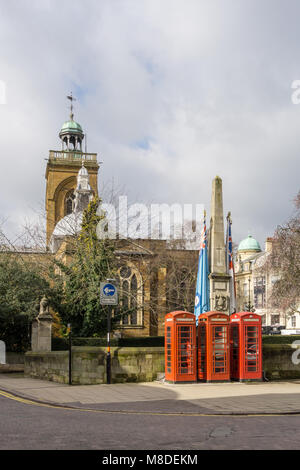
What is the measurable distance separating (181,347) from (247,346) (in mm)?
1983

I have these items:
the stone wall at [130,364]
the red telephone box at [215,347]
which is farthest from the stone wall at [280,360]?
the red telephone box at [215,347]

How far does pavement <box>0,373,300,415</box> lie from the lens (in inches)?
417

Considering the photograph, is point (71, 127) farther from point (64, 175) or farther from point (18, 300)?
point (18, 300)

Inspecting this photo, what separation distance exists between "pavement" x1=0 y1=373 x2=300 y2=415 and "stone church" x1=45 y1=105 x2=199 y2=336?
12.9m

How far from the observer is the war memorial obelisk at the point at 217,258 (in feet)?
55.4

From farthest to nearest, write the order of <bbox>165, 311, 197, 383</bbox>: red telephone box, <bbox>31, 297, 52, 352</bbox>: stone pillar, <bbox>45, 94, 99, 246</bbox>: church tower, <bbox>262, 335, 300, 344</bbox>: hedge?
<bbox>45, 94, 99, 246</bbox>: church tower < <bbox>262, 335, 300, 344</bbox>: hedge < <bbox>31, 297, 52, 352</bbox>: stone pillar < <bbox>165, 311, 197, 383</bbox>: red telephone box

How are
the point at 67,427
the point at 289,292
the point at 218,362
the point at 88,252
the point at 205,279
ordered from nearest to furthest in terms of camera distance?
1. the point at 67,427
2. the point at 218,362
3. the point at 205,279
4. the point at 88,252
5. the point at 289,292

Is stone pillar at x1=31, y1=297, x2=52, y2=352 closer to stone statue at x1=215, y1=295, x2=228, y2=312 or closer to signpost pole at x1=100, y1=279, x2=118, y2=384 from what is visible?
signpost pole at x1=100, y1=279, x2=118, y2=384

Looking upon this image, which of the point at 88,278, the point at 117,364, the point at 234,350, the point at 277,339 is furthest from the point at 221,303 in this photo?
the point at 277,339

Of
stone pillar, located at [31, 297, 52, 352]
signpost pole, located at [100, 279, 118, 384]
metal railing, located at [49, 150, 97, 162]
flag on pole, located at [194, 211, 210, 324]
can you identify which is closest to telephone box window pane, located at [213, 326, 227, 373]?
flag on pole, located at [194, 211, 210, 324]

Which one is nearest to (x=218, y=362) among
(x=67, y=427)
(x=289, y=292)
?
(x=67, y=427)
